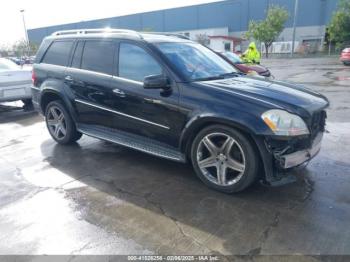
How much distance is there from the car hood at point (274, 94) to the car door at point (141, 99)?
1.82ft

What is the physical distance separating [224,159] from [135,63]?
179cm

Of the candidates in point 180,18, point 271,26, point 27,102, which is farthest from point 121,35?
point 180,18

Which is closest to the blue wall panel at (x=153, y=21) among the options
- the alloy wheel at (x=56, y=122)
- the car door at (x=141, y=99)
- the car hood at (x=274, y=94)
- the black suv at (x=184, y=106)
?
the alloy wheel at (x=56, y=122)

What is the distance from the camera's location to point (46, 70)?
222 inches

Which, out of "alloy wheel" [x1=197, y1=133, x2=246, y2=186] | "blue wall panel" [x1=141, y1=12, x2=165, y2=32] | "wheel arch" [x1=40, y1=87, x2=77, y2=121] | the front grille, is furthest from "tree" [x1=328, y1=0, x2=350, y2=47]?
"blue wall panel" [x1=141, y1=12, x2=165, y2=32]

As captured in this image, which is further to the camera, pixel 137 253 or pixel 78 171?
pixel 78 171

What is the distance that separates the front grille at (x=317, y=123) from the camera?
367 cm

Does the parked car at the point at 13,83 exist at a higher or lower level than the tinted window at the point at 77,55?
lower

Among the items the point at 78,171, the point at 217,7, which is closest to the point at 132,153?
the point at 78,171

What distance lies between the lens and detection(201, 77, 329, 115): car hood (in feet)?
11.7

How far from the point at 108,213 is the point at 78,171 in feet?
4.47

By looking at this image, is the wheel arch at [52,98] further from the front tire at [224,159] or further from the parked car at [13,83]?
the parked car at [13,83]

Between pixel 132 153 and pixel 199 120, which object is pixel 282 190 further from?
pixel 132 153

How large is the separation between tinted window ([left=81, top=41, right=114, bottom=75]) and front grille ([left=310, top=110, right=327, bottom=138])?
274cm
